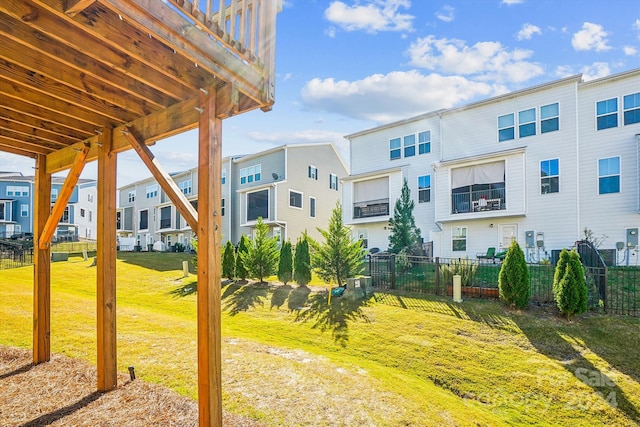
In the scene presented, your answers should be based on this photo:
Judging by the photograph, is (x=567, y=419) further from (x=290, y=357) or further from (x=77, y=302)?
(x=77, y=302)

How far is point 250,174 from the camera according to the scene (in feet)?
85.9

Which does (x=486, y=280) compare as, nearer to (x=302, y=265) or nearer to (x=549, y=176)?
(x=302, y=265)

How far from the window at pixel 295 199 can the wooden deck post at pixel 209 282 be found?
70.5ft

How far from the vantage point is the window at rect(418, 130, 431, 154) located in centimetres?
1961

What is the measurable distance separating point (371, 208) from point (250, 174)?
9619 mm

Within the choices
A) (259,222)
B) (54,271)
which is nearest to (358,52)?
(259,222)

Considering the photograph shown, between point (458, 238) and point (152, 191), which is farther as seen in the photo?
point (152, 191)

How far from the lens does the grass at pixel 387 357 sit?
425 cm

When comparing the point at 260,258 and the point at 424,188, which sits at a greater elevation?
the point at 424,188

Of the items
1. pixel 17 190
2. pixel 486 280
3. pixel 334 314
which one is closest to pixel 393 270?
pixel 486 280

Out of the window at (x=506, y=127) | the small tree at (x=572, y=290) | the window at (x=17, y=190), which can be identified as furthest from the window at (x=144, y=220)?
the small tree at (x=572, y=290)

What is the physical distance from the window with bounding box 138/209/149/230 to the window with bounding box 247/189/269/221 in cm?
1574

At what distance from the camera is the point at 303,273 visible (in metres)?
13.0

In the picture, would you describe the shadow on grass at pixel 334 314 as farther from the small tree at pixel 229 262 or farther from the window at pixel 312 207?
the window at pixel 312 207
